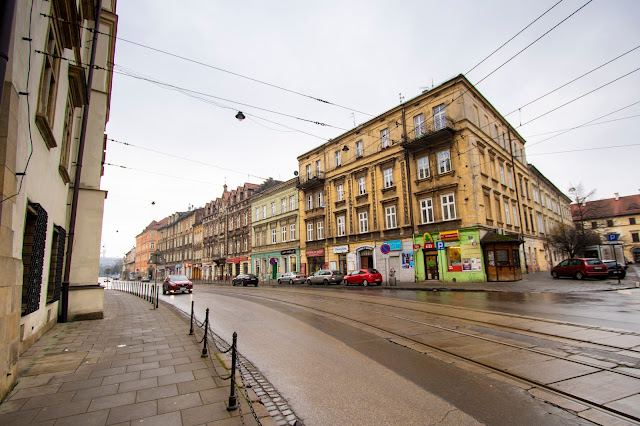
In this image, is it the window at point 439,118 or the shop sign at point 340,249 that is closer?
the window at point 439,118

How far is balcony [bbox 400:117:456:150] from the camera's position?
23.2 m

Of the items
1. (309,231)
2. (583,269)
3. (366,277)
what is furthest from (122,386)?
(309,231)

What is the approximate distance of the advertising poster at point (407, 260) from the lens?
82.6 ft

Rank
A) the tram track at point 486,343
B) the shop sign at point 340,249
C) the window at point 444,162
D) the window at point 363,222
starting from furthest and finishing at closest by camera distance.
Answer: the shop sign at point 340,249 < the window at point 363,222 < the window at point 444,162 < the tram track at point 486,343

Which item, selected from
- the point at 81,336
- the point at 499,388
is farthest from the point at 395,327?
the point at 81,336

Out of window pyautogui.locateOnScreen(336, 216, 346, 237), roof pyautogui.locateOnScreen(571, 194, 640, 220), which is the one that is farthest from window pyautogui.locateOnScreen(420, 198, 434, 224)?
roof pyautogui.locateOnScreen(571, 194, 640, 220)

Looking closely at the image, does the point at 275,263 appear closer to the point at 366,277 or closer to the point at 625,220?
the point at 366,277

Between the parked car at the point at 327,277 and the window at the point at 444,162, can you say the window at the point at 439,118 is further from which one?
the parked car at the point at 327,277

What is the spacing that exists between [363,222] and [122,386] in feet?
86.0

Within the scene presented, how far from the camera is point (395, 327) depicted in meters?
8.22

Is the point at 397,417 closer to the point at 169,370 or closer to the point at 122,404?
the point at 122,404

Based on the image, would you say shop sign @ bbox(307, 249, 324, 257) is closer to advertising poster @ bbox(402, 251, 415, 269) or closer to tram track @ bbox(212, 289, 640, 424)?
advertising poster @ bbox(402, 251, 415, 269)

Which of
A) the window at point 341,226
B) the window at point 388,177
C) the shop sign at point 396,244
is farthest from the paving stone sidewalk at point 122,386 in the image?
the window at point 341,226

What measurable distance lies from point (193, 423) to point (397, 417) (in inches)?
83.5
